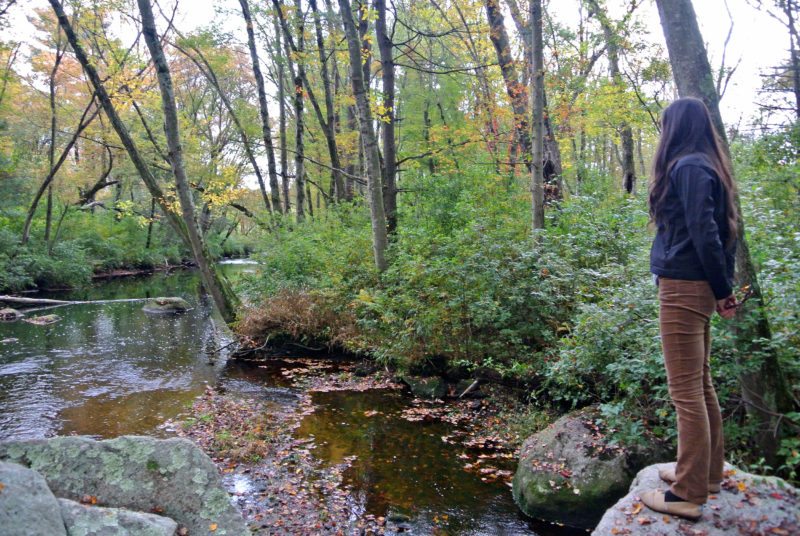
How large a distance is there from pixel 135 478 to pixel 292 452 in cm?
220

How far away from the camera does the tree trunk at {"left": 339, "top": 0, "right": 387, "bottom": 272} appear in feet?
30.9

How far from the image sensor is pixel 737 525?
7.91 ft

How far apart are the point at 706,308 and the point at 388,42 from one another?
32.5 ft

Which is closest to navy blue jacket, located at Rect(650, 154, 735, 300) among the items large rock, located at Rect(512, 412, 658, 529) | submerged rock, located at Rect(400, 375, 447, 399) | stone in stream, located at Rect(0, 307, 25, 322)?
large rock, located at Rect(512, 412, 658, 529)

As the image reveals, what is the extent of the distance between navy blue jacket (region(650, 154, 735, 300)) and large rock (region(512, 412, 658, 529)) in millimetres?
2052

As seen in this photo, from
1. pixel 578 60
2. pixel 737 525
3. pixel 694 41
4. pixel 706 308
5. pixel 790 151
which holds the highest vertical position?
pixel 578 60

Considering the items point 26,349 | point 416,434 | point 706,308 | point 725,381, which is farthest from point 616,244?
point 26,349

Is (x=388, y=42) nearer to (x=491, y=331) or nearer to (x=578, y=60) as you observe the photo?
(x=578, y=60)

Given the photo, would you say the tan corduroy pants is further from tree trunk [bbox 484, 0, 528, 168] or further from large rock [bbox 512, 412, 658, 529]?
tree trunk [bbox 484, 0, 528, 168]

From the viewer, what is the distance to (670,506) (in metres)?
2.59

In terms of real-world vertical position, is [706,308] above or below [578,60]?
below

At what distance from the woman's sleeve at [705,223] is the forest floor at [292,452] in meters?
2.99

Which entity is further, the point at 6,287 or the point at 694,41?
the point at 6,287

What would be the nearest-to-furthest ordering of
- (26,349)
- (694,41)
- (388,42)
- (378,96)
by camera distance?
1. (694,41)
2. (378,96)
3. (26,349)
4. (388,42)
